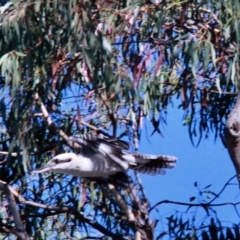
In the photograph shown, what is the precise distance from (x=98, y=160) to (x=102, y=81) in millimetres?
696

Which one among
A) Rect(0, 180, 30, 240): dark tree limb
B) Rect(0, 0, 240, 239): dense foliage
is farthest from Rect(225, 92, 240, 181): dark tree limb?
Rect(0, 180, 30, 240): dark tree limb

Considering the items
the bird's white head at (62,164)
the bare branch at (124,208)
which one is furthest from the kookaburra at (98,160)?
the bare branch at (124,208)

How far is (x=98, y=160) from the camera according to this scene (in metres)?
4.72

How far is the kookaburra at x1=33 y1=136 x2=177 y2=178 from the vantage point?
461 centimetres

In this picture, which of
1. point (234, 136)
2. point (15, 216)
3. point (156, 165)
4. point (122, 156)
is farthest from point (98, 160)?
point (234, 136)

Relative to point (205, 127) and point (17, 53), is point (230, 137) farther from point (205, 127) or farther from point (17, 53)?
point (205, 127)

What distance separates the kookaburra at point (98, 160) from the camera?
4613 millimetres

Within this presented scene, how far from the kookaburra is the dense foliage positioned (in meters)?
0.09

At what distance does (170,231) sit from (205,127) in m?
0.73

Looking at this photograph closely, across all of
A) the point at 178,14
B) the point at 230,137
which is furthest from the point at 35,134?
the point at 230,137

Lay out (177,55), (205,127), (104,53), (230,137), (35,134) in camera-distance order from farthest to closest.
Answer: (205,127), (35,134), (177,55), (104,53), (230,137)

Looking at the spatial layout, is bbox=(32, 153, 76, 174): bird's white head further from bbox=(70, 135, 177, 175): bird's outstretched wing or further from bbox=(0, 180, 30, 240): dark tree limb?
bbox=(0, 180, 30, 240): dark tree limb

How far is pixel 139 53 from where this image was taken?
4.33m

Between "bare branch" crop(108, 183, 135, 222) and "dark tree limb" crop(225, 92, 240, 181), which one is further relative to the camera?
"bare branch" crop(108, 183, 135, 222)
